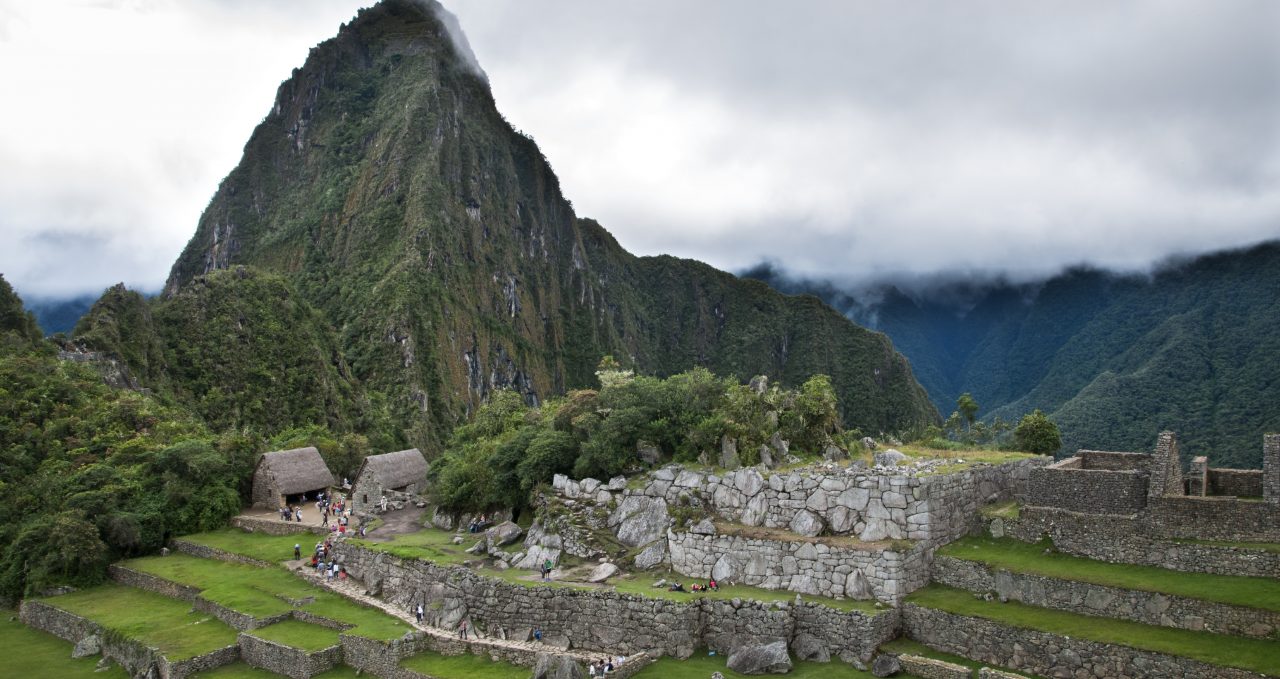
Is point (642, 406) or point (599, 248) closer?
point (642, 406)

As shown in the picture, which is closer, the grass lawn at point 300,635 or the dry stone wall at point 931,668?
the dry stone wall at point 931,668

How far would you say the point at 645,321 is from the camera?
19550 centimetres

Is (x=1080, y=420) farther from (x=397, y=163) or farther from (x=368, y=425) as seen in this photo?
(x=397, y=163)

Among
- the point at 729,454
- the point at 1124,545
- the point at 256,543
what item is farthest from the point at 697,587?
the point at 256,543

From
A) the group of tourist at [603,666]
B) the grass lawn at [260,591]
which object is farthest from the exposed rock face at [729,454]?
the grass lawn at [260,591]

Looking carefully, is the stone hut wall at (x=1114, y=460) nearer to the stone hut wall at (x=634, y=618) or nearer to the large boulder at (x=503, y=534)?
the stone hut wall at (x=634, y=618)

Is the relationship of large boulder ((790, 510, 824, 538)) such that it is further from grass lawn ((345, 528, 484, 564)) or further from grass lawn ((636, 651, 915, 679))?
grass lawn ((345, 528, 484, 564))

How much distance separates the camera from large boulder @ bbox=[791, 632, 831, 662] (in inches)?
615

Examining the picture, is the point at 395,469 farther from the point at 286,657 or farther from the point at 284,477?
the point at 286,657

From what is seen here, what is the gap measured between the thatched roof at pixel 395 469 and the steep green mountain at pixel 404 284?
33.3 metres

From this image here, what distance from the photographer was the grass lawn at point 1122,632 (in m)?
12.2

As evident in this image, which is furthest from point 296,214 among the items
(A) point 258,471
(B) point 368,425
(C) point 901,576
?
(C) point 901,576

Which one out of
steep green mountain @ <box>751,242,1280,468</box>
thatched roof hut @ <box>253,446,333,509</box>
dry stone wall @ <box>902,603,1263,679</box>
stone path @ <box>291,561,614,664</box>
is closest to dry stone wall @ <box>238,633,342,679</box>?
stone path @ <box>291,561,614,664</box>

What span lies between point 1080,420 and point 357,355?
246ft
